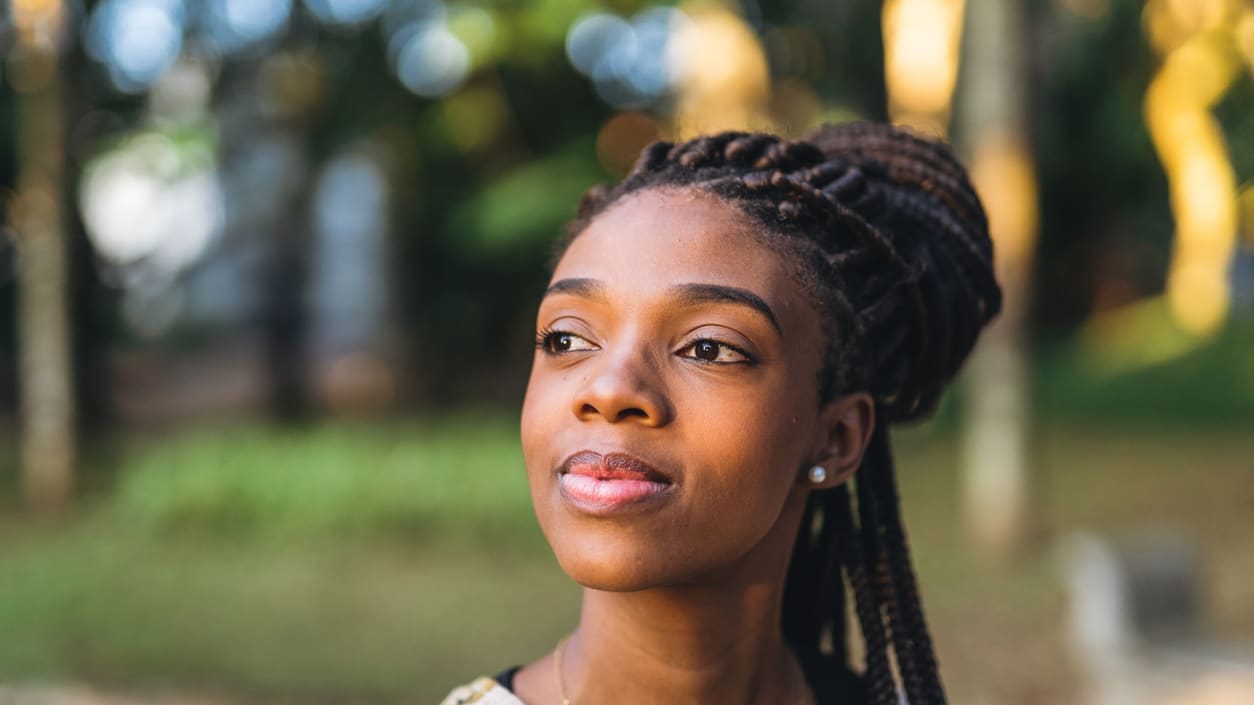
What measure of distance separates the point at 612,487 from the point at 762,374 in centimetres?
27

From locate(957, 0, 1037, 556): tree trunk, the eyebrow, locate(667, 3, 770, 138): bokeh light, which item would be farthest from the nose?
locate(667, 3, 770, 138): bokeh light

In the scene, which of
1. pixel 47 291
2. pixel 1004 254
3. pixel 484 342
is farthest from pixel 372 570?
pixel 484 342

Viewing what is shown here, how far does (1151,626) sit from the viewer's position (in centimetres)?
570

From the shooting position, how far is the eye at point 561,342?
169 cm

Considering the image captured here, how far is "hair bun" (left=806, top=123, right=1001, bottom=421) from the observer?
1845 millimetres

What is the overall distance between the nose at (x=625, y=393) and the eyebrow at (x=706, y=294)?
10 centimetres

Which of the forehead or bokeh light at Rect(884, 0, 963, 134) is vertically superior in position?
bokeh light at Rect(884, 0, 963, 134)

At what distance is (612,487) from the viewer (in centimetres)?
155

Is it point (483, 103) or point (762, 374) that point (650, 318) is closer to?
point (762, 374)

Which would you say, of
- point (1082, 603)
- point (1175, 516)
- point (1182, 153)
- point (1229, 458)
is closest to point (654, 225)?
point (1082, 603)

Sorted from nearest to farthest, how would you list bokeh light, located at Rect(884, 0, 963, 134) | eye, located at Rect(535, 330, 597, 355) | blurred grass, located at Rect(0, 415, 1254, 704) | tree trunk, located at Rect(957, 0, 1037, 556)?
eye, located at Rect(535, 330, 597, 355) < blurred grass, located at Rect(0, 415, 1254, 704) < tree trunk, located at Rect(957, 0, 1037, 556) < bokeh light, located at Rect(884, 0, 963, 134)

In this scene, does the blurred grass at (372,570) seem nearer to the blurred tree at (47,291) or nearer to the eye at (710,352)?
the blurred tree at (47,291)

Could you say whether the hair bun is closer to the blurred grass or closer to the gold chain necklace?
the gold chain necklace

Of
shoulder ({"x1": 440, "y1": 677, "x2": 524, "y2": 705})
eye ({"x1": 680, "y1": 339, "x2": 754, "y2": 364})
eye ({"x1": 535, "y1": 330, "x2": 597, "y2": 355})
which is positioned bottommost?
shoulder ({"x1": 440, "y1": 677, "x2": 524, "y2": 705})
